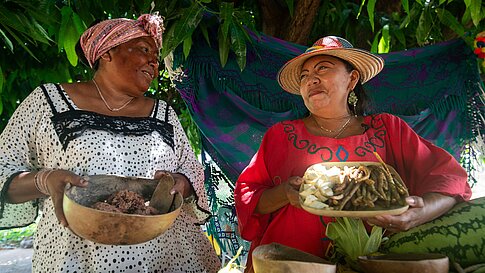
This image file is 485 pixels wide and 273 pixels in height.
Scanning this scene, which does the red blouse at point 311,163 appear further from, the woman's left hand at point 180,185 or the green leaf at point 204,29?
the green leaf at point 204,29

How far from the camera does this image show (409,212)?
1608 millimetres

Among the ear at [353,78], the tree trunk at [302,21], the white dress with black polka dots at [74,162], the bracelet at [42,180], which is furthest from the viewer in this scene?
the tree trunk at [302,21]

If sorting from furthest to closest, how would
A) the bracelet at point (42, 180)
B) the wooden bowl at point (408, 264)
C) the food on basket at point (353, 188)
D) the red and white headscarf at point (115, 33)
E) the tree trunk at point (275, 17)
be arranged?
1. the tree trunk at point (275, 17)
2. the red and white headscarf at point (115, 33)
3. the bracelet at point (42, 180)
4. the food on basket at point (353, 188)
5. the wooden bowl at point (408, 264)

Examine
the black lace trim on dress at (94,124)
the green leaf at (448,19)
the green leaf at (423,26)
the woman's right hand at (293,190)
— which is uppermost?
the green leaf at (448,19)

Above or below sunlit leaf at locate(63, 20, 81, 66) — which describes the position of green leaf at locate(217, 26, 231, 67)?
above

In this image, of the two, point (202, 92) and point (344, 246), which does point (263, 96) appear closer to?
point (202, 92)

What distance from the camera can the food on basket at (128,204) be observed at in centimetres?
159

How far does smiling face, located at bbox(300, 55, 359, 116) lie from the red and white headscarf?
59cm

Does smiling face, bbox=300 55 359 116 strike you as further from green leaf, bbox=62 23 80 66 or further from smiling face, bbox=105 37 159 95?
green leaf, bbox=62 23 80 66

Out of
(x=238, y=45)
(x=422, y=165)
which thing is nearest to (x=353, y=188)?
(x=422, y=165)

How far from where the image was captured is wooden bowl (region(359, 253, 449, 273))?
1341 millimetres

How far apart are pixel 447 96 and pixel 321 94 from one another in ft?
4.96

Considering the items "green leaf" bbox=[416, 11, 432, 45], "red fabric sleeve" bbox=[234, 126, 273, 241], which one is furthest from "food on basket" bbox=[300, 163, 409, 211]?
"green leaf" bbox=[416, 11, 432, 45]

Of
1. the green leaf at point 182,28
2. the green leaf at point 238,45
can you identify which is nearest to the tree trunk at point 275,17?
the green leaf at point 238,45
